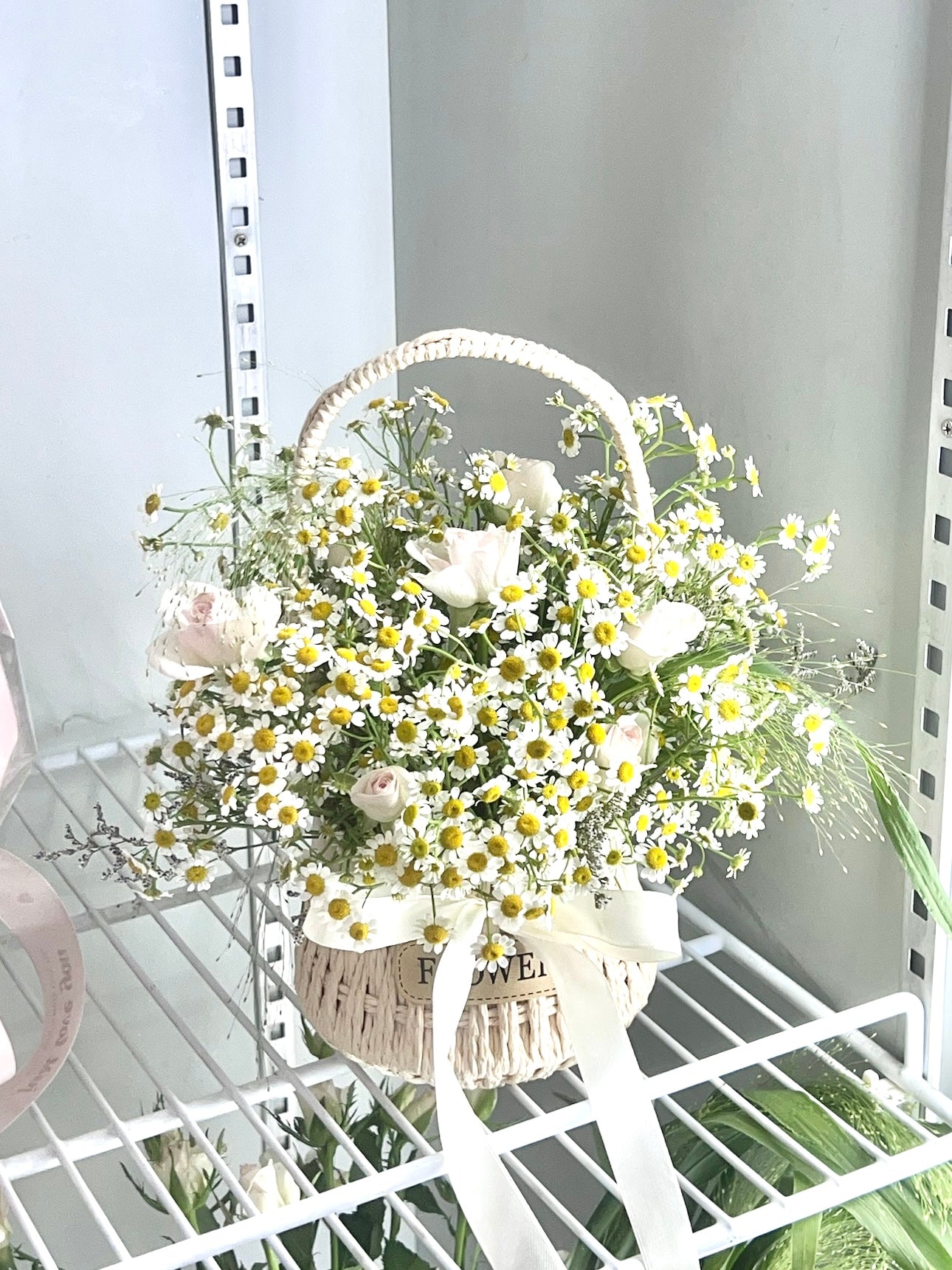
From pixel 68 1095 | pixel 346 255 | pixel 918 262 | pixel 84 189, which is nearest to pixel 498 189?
pixel 346 255

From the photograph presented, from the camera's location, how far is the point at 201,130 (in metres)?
1.05

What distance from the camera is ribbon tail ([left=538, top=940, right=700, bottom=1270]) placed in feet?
2.11

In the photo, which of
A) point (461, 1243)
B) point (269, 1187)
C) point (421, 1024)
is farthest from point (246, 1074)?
point (421, 1024)

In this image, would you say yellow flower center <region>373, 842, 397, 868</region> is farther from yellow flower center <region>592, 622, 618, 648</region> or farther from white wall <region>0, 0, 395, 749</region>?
white wall <region>0, 0, 395, 749</region>

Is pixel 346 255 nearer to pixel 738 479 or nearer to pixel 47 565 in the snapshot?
pixel 47 565

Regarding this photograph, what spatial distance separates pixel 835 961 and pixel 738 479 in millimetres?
292

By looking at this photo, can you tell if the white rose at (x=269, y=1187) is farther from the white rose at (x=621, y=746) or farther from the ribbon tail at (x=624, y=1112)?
the white rose at (x=621, y=746)

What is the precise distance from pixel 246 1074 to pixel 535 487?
746mm

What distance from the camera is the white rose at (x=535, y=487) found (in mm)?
739

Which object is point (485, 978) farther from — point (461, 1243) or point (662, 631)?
point (461, 1243)

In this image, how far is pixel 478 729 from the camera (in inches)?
27.0

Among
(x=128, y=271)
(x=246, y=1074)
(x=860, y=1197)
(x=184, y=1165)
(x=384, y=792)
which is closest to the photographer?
(x=384, y=792)

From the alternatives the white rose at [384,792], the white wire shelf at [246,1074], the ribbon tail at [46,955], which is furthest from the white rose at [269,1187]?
the white rose at [384,792]

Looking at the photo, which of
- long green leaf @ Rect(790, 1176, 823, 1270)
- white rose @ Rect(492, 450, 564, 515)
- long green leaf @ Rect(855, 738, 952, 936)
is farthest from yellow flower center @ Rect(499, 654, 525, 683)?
long green leaf @ Rect(790, 1176, 823, 1270)
